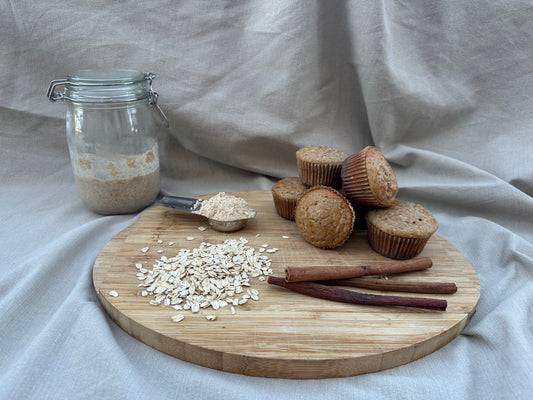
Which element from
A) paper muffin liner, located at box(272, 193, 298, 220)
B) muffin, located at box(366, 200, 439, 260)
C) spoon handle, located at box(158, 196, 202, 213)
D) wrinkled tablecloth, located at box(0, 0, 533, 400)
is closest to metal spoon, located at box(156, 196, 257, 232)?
spoon handle, located at box(158, 196, 202, 213)

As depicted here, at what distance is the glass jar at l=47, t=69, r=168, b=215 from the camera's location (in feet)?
6.62

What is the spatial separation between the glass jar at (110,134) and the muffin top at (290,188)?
Answer: 69 cm

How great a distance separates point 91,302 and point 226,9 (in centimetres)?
170

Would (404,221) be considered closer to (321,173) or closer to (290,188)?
(321,173)

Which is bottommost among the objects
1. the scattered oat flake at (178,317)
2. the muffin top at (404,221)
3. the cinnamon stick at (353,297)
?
the cinnamon stick at (353,297)

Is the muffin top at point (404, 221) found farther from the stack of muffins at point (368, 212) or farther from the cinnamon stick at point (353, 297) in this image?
the cinnamon stick at point (353, 297)

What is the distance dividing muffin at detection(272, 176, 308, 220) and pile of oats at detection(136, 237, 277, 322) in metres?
0.30

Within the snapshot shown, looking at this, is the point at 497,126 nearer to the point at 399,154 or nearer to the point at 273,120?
the point at 399,154

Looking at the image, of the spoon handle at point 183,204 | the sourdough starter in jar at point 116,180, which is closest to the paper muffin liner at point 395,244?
the spoon handle at point 183,204

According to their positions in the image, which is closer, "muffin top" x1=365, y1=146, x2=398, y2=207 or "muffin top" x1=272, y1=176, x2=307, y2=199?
"muffin top" x1=365, y1=146, x2=398, y2=207

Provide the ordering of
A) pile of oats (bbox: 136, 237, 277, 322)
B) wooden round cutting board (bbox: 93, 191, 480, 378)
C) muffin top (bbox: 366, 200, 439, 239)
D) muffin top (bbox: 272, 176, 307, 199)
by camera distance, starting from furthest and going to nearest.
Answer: muffin top (bbox: 272, 176, 307, 199) < muffin top (bbox: 366, 200, 439, 239) < pile of oats (bbox: 136, 237, 277, 322) < wooden round cutting board (bbox: 93, 191, 480, 378)

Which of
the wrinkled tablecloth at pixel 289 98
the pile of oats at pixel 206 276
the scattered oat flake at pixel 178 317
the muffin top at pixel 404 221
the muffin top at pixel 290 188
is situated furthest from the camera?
the wrinkled tablecloth at pixel 289 98

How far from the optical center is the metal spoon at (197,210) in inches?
78.1

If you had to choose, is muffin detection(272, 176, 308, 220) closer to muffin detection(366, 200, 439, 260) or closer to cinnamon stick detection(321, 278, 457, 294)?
muffin detection(366, 200, 439, 260)
